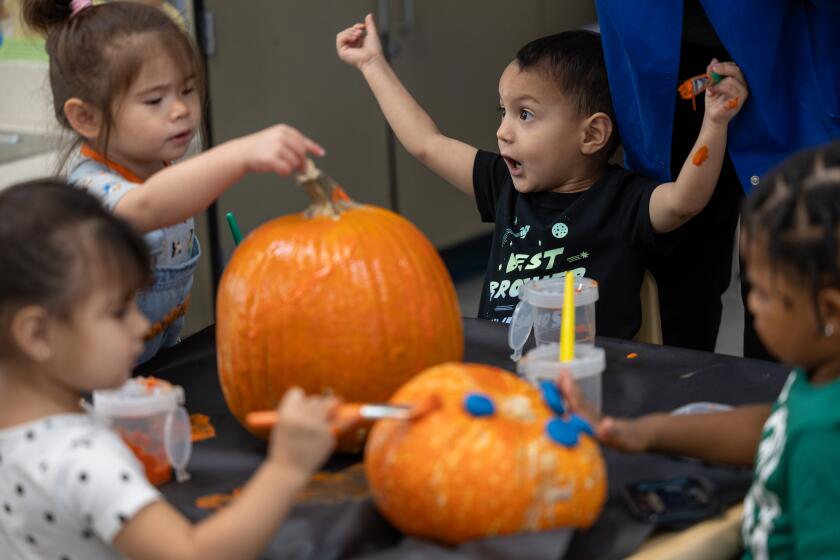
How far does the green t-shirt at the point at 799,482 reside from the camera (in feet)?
3.10

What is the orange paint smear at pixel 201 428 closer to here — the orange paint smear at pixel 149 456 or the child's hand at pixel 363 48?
the orange paint smear at pixel 149 456

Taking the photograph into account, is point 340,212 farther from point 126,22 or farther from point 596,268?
point 596,268

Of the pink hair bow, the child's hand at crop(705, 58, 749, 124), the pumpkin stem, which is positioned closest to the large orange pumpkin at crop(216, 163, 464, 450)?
the pumpkin stem

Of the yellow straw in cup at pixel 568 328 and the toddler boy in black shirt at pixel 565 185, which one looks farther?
the toddler boy in black shirt at pixel 565 185

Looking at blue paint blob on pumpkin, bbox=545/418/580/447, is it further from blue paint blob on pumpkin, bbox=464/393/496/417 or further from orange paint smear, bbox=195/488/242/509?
orange paint smear, bbox=195/488/242/509

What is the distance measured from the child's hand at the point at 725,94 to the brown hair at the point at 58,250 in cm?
96

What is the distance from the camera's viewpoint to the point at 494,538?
39.3 inches

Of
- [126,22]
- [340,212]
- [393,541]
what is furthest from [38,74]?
[393,541]

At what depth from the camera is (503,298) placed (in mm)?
1858

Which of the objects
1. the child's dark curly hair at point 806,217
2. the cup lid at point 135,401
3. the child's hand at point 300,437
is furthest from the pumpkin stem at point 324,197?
the child's dark curly hair at point 806,217

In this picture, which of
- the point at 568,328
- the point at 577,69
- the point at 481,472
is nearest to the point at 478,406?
the point at 481,472

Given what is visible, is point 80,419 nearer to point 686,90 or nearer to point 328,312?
point 328,312

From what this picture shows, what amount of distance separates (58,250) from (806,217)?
0.64 m

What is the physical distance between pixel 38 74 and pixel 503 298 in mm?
1529
